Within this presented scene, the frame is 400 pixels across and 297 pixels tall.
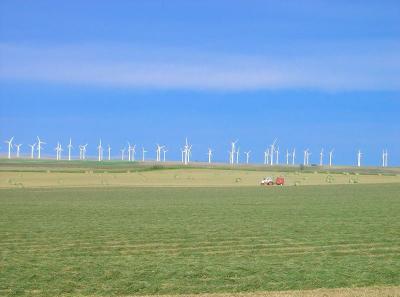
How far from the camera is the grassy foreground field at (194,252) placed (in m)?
16.5

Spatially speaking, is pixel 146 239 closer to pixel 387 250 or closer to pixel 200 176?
pixel 387 250

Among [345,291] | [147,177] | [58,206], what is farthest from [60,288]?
[147,177]

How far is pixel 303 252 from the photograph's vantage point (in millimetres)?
22047

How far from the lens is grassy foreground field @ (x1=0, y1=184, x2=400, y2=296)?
651 inches

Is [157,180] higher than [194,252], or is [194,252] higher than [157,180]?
[157,180]

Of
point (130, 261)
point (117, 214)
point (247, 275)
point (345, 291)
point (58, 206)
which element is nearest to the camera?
point (345, 291)

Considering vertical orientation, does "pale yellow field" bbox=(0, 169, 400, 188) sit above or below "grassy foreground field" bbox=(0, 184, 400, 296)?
above

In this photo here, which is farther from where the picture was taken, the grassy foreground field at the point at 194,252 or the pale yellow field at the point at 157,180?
the pale yellow field at the point at 157,180

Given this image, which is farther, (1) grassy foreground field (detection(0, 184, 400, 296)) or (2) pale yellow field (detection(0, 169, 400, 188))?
(2) pale yellow field (detection(0, 169, 400, 188))

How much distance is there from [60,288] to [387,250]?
11218 mm

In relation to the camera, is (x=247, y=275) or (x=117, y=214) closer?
(x=247, y=275)

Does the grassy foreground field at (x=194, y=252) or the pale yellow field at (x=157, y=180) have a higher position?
the pale yellow field at (x=157, y=180)

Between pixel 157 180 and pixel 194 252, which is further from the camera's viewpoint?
pixel 157 180

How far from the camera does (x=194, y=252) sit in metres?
22.2
